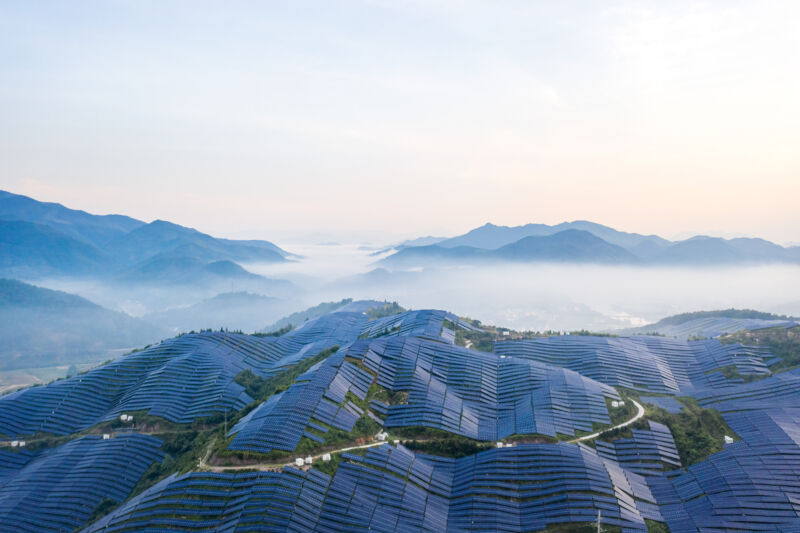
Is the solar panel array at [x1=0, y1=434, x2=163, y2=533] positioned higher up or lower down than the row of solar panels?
lower down

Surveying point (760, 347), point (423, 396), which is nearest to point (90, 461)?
point (423, 396)

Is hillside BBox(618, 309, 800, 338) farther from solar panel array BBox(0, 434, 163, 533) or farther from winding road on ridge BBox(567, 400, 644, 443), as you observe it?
solar panel array BBox(0, 434, 163, 533)

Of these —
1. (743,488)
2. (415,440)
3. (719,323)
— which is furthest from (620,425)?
(719,323)

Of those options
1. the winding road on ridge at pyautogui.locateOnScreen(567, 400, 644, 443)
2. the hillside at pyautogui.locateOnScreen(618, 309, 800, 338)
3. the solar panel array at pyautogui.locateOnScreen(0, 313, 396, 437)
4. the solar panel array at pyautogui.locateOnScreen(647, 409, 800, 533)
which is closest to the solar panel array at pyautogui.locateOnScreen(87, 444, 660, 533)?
the solar panel array at pyautogui.locateOnScreen(647, 409, 800, 533)

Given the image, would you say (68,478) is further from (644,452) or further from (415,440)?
(644,452)

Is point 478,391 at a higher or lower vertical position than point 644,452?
higher
